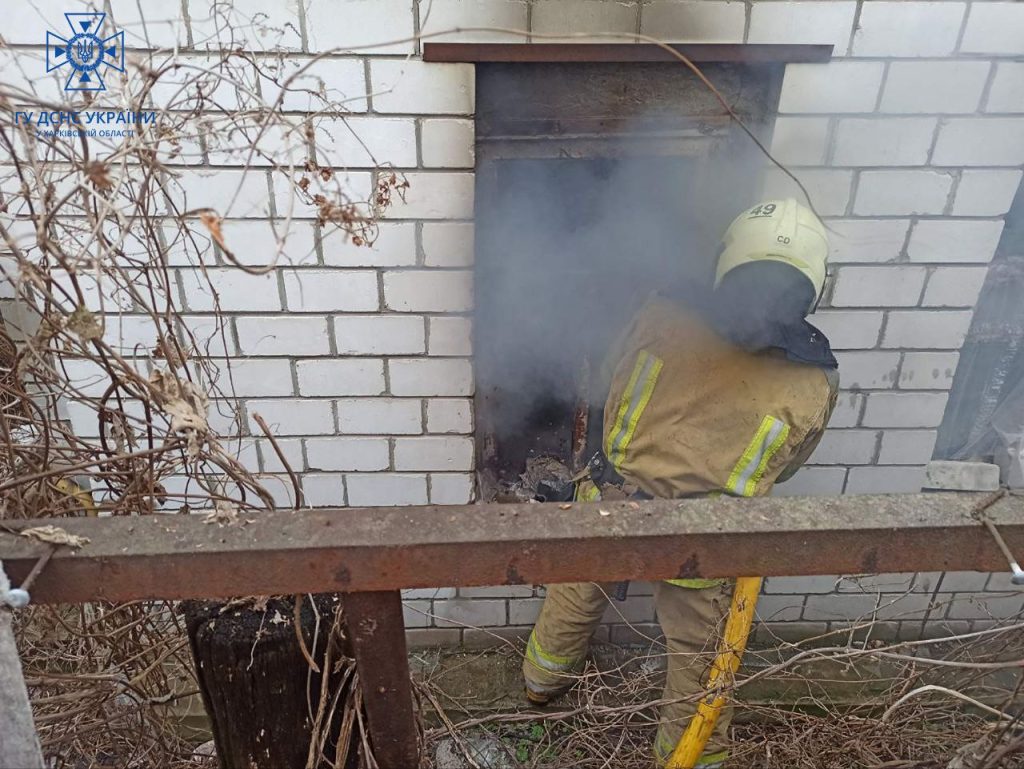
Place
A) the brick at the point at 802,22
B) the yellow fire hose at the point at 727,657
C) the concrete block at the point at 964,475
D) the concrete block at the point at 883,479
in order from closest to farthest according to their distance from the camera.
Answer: the brick at the point at 802,22
the yellow fire hose at the point at 727,657
the concrete block at the point at 883,479
the concrete block at the point at 964,475

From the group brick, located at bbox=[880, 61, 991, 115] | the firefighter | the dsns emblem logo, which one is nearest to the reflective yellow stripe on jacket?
the firefighter

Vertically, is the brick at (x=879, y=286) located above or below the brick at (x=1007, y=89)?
below

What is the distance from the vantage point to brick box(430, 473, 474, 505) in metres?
3.25

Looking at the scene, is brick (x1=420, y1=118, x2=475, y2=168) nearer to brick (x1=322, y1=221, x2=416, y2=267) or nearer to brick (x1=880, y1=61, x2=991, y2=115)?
brick (x1=322, y1=221, x2=416, y2=267)

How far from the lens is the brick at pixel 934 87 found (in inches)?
104

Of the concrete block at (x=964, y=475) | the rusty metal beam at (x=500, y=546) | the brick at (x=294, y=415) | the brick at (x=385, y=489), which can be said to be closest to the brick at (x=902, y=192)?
the concrete block at (x=964, y=475)

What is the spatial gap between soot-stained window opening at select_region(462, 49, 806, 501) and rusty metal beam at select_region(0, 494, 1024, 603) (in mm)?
1747

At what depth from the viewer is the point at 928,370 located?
3135 mm

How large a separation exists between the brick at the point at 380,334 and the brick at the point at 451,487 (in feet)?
1.99

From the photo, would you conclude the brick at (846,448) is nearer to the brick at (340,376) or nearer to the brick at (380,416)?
the brick at (380,416)

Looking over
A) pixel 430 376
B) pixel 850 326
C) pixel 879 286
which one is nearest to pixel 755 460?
pixel 850 326

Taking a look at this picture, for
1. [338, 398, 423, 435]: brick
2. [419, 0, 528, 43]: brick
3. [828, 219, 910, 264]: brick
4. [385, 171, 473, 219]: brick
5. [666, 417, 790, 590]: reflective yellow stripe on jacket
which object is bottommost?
[338, 398, 423, 435]: brick

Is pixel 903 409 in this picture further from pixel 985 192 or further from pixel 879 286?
pixel 985 192

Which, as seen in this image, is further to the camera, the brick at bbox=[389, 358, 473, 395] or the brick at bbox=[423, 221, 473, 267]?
the brick at bbox=[389, 358, 473, 395]
